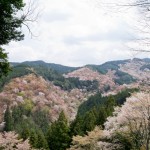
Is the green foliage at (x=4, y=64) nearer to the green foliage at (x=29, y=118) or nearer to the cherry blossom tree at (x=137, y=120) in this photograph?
the cherry blossom tree at (x=137, y=120)

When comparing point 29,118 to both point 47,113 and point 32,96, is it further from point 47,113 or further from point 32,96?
point 32,96

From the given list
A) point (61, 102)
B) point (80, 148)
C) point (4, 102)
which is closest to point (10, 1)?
point (80, 148)

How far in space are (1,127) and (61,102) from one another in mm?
68335

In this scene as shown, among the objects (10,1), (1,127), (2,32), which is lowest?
(1,127)

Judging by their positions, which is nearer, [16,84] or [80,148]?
[80,148]

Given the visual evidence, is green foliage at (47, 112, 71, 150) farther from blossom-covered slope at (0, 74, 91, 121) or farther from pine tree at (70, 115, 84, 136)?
blossom-covered slope at (0, 74, 91, 121)

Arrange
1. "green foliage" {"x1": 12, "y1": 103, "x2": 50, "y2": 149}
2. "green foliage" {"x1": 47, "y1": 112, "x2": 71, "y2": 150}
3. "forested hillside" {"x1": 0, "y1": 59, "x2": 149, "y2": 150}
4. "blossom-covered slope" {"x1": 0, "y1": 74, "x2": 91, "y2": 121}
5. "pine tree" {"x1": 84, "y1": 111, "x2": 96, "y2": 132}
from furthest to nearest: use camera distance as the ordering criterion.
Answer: "blossom-covered slope" {"x1": 0, "y1": 74, "x2": 91, "y2": 121} → "green foliage" {"x1": 12, "y1": 103, "x2": 50, "y2": 149} → "green foliage" {"x1": 47, "y1": 112, "x2": 71, "y2": 150} → "forested hillside" {"x1": 0, "y1": 59, "x2": 149, "y2": 150} → "pine tree" {"x1": 84, "y1": 111, "x2": 96, "y2": 132}

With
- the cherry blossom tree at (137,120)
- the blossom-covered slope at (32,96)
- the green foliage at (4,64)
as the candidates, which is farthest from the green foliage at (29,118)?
the green foliage at (4,64)

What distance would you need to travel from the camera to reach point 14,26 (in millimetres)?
17516

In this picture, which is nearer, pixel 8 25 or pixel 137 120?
pixel 8 25

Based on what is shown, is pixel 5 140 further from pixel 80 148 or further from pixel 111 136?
pixel 111 136

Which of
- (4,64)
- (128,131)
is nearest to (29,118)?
(128,131)

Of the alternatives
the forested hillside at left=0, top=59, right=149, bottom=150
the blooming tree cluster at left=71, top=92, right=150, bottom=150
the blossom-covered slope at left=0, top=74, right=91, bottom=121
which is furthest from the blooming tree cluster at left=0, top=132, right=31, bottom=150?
the blossom-covered slope at left=0, top=74, right=91, bottom=121

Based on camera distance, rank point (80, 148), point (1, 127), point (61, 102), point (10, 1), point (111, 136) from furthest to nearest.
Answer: point (61, 102)
point (1, 127)
point (80, 148)
point (111, 136)
point (10, 1)
